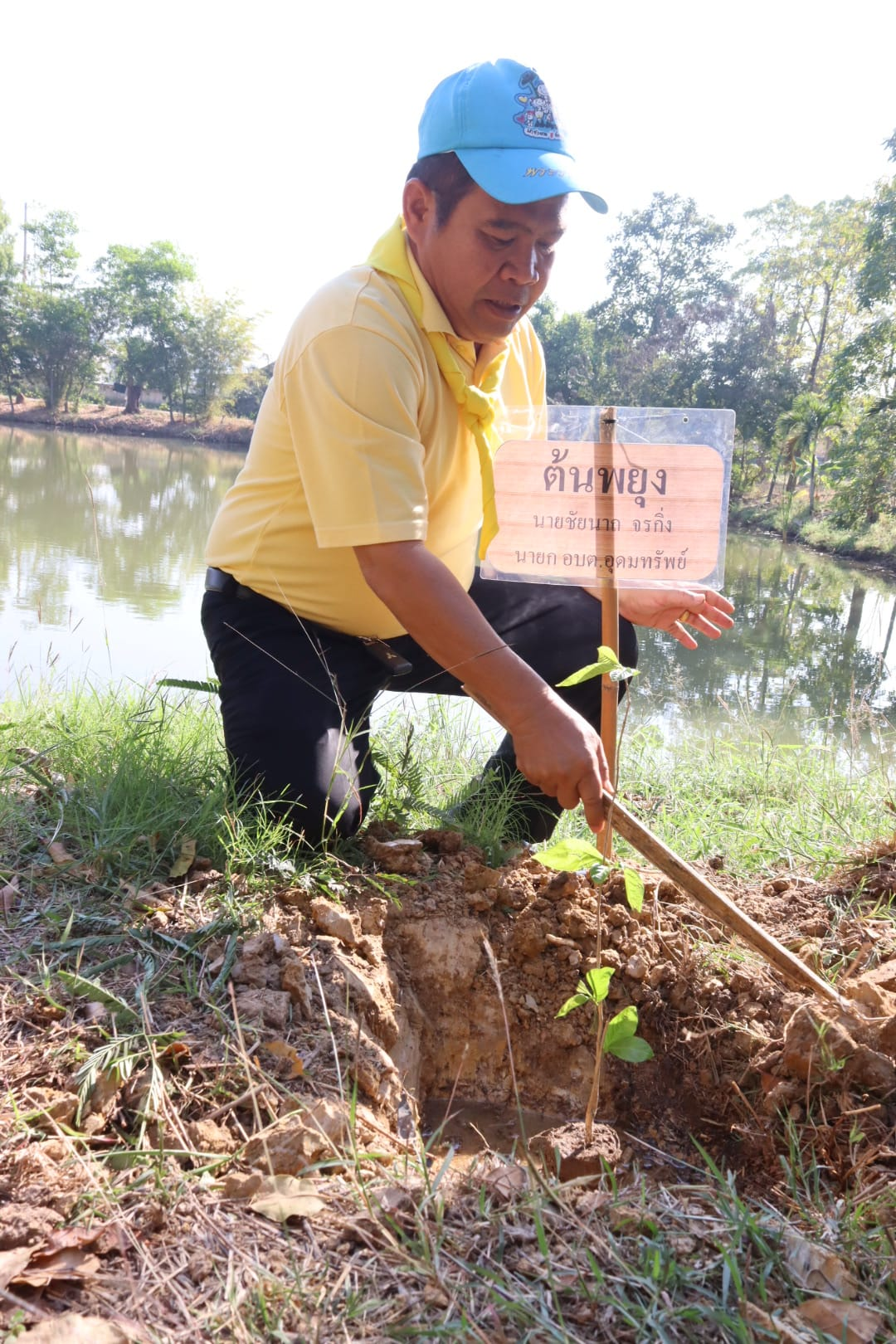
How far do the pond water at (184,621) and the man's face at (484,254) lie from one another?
1245 mm

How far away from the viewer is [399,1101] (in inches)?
60.6

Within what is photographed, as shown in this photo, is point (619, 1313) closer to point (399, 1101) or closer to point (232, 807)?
point (399, 1101)

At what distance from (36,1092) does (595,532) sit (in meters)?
1.39

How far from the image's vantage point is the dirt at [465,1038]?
1210 millimetres

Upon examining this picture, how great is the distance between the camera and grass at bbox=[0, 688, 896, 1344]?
98cm

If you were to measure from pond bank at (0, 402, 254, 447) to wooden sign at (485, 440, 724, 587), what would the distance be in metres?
36.7

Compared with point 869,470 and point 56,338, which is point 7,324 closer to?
point 56,338

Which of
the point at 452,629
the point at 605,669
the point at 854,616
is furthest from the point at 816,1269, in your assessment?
the point at 854,616

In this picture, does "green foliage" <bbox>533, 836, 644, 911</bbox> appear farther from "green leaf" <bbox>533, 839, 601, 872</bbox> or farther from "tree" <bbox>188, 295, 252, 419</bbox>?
"tree" <bbox>188, 295, 252, 419</bbox>

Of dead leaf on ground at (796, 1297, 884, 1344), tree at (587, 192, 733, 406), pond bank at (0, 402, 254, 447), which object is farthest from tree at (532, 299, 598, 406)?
dead leaf on ground at (796, 1297, 884, 1344)

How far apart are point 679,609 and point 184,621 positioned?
496 centimetres

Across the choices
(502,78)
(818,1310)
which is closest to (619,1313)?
(818,1310)

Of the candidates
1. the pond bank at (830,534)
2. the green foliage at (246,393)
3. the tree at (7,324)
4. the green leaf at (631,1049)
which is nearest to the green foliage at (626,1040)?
the green leaf at (631,1049)

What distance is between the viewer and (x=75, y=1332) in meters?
0.91
